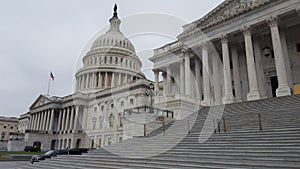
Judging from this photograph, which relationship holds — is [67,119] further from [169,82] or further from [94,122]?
[169,82]

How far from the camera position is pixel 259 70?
23.6 meters

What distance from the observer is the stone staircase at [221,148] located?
24.9 ft

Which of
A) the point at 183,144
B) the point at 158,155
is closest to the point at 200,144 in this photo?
the point at 183,144

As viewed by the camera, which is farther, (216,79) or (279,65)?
(216,79)

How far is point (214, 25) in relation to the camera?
2467cm

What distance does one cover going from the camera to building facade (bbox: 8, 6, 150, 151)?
54.7 meters

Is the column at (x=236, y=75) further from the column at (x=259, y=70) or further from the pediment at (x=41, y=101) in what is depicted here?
the pediment at (x=41, y=101)

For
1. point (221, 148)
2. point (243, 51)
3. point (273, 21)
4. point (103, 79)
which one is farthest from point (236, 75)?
point (103, 79)

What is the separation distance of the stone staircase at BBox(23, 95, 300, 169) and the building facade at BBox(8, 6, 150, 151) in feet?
A: 104

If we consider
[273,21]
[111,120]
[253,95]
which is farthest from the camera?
[111,120]

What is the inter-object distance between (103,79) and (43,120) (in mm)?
22752

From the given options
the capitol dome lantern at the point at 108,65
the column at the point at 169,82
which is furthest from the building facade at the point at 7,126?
the column at the point at 169,82

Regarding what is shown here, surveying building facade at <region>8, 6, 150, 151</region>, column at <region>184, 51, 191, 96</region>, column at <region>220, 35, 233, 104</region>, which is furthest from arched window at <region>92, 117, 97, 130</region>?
column at <region>220, 35, 233, 104</region>

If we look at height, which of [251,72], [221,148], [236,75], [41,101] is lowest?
[221,148]
